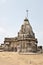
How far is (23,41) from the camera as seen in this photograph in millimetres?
31453

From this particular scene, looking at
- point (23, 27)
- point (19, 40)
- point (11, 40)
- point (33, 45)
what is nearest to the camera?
point (33, 45)

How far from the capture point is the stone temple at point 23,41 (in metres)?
29.8

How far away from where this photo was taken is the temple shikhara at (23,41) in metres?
29.9

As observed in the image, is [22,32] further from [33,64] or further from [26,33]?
[33,64]

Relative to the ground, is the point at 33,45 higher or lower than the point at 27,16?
lower

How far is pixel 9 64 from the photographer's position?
1230cm

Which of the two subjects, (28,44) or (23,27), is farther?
(23,27)

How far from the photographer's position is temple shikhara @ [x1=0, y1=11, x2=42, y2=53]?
2986cm

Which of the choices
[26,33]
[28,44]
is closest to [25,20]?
[26,33]

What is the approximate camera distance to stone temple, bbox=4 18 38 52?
2982cm

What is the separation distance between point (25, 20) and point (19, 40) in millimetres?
7949

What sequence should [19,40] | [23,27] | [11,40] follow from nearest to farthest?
[19,40], [11,40], [23,27]

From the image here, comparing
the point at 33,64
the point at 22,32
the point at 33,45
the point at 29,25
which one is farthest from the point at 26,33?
the point at 33,64

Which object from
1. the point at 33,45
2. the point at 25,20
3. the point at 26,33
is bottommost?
the point at 33,45
